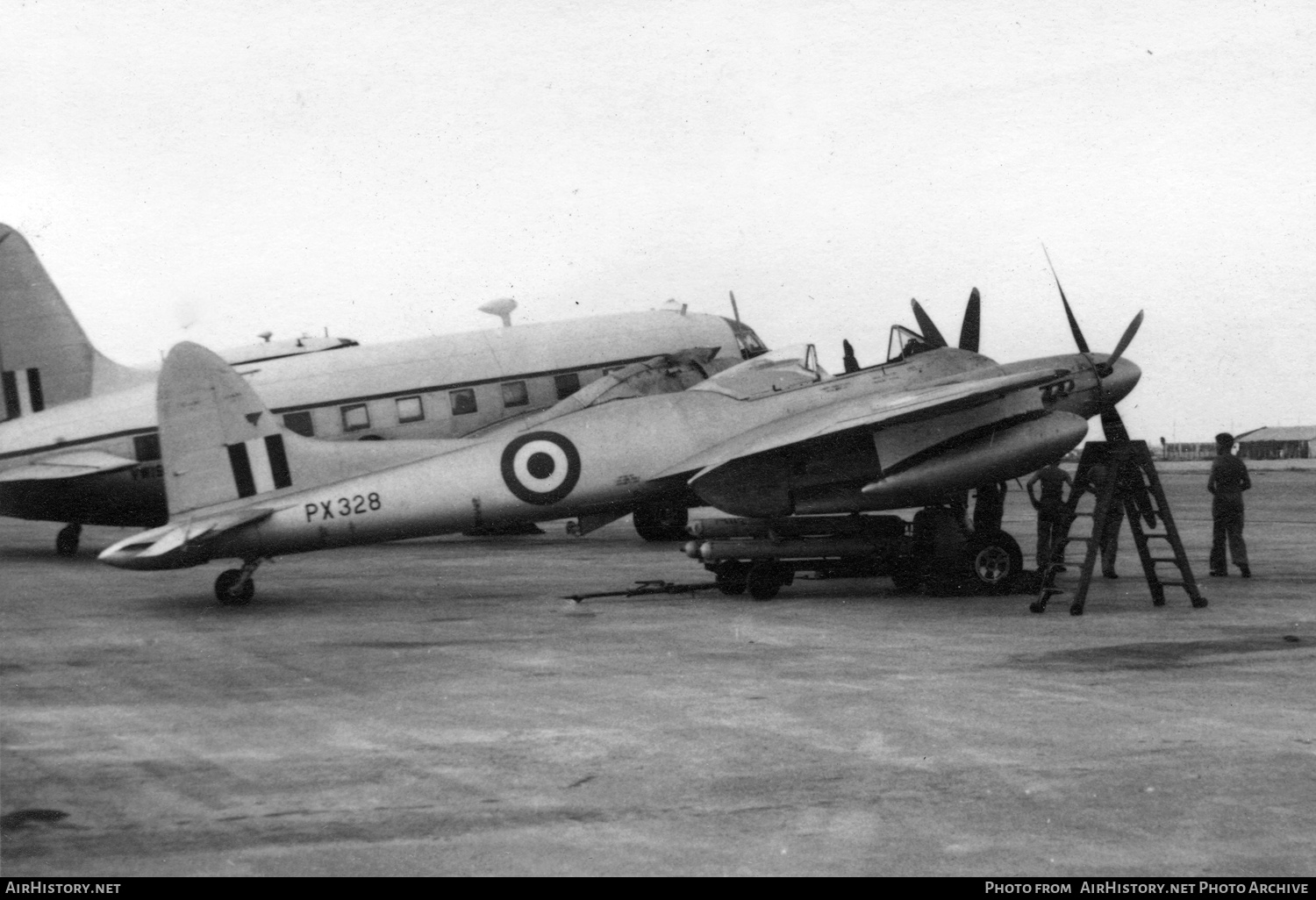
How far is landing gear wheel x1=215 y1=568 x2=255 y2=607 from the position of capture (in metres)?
15.1

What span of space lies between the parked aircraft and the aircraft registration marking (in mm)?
8202

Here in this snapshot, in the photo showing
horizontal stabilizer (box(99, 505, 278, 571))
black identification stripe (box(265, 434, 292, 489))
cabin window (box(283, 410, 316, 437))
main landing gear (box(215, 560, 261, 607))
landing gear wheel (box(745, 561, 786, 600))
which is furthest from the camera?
cabin window (box(283, 410, 316, 437))

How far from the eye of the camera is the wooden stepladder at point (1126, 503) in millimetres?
13953

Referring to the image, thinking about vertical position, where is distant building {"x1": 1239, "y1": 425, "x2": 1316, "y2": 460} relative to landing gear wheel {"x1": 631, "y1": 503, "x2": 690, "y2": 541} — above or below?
below

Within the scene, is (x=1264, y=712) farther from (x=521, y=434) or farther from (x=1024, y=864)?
(x=521, y=434)

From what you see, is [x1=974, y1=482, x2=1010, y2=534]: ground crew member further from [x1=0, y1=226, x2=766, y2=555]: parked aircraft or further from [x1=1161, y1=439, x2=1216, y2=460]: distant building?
[x1=1161, y1=439, x2=1216, y2=460]: distant building

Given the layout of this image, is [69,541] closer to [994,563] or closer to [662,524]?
[662,524]

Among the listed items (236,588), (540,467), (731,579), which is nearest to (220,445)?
(236,588)

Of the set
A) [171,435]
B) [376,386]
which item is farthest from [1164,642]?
[376,386]

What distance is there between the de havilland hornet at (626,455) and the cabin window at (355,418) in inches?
304

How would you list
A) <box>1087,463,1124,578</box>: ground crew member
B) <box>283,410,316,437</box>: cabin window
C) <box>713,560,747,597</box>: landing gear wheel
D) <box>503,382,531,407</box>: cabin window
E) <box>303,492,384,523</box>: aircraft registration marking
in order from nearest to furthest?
<box>1087,463,1124,578</box>: ground crew member < <box>303,492,384,523</box>: aircraft registration marking < <box>713,560,747,597</box>: landing gear wheel < <box>283,410,316,437</box>: cabin window < <box>503,382,531,407</box>: cabin window

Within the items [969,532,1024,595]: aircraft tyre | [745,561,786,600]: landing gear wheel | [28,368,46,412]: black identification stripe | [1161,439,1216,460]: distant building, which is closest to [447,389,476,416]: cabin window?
[28,368,46,412]: black identification stripe

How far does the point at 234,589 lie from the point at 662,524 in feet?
34.8
